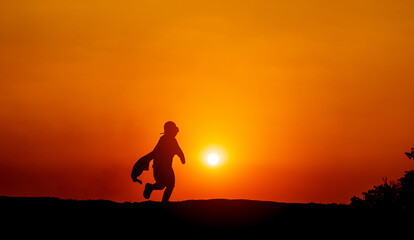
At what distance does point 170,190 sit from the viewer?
26.1 metres

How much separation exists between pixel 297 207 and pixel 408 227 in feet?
11.7

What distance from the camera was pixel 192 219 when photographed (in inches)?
903

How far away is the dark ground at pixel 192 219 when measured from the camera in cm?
2178

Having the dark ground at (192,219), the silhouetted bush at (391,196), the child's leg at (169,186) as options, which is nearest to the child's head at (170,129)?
the child's leg at (169,186)

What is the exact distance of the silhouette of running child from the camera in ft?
85.4

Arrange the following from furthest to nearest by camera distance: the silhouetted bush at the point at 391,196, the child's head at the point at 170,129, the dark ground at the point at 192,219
A: the silhouetted bush at the point at 391,196 → the child's head at the point at 170,129 → the dark ground at the point at 192,219

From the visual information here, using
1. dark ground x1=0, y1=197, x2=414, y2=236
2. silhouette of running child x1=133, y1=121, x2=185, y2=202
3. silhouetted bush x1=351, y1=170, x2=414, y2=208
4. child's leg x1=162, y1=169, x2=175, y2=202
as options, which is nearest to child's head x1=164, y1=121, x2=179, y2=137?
silhouette of running child x1=133, y1=121, x2=185, y2=202

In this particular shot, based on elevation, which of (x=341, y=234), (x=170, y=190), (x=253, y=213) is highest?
(x=170, y=190)

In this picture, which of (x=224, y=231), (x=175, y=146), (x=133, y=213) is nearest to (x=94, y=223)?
(x=133, y=213)

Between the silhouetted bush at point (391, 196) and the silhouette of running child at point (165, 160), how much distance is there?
12.9 m

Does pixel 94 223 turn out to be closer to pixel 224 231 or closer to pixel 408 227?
pixel 224 231

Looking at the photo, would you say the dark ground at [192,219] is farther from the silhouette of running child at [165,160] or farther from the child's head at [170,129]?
the child's head at [170,129]

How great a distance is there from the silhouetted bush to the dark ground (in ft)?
42.2

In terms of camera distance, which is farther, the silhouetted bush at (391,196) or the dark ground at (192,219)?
the silhouetted bush at (391,196)
